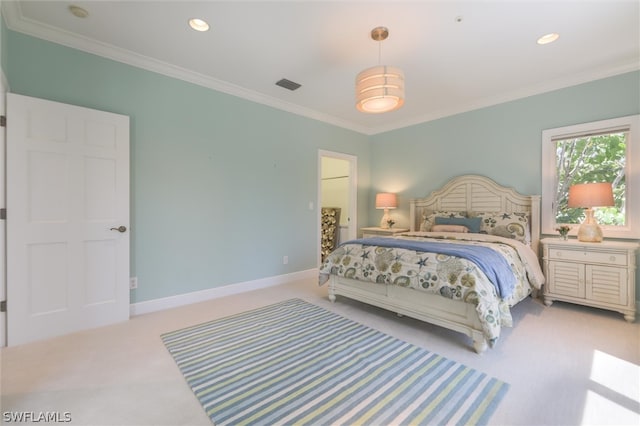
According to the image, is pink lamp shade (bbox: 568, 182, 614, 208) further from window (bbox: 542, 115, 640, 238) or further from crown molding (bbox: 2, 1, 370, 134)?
crown molding (bbox: 2, 1, 370, 134)

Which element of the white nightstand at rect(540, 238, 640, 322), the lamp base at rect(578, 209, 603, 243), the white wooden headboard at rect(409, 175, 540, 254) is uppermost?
the white wooden headboard at rect(409, 175, 540, 254)

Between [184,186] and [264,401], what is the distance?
246 cm

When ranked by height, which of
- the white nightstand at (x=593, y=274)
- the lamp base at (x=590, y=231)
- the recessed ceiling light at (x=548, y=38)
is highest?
the recessed ceiling light at (x=548, y=38)

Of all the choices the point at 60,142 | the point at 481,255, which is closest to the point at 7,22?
the point at 60,142

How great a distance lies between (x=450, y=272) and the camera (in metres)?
2.29

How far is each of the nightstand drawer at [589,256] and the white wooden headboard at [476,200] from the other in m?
0.43

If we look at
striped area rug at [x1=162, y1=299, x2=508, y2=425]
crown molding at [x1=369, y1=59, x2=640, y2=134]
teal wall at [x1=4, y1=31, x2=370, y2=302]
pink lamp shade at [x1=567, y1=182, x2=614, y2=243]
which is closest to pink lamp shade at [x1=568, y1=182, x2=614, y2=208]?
pink lamp shade at [x1=567, y1=182, x2=614, y2=243]

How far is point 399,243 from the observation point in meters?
2.88

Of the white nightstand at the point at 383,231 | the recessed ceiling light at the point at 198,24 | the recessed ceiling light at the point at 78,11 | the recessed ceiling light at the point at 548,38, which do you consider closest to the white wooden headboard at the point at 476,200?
the white nightstand at the point at 383,231

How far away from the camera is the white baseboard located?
2949mm

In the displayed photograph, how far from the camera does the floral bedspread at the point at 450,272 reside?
6.95 ft

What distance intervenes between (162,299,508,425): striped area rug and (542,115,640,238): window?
2.74 metres

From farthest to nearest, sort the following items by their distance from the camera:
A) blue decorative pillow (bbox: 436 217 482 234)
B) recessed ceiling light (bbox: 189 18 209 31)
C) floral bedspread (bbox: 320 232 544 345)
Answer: blue decorative pillow (bbox: 436 217 482 234)
recessed ceiling light (bbox: 189 18 209 31)
floral bedspread (bbox: 320 232 544 345)

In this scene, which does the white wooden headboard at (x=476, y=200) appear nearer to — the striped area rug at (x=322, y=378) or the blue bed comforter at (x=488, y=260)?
the blue bed comforter at (x=488, y=260)
